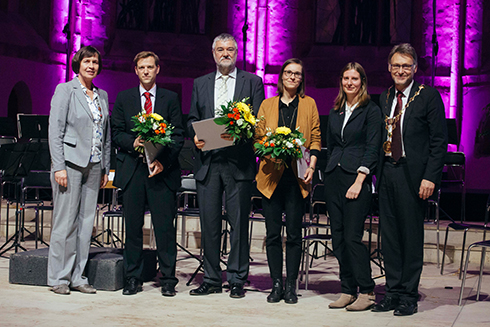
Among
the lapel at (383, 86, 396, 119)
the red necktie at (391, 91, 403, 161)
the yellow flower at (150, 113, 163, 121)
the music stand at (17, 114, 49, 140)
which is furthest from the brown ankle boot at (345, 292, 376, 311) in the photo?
the music stand at (17, 114, 49, 140)

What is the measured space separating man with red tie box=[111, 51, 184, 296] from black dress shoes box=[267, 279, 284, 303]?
2.54 feet

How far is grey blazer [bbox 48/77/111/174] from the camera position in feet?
14.9

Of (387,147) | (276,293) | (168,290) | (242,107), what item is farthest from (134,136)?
(387,147)

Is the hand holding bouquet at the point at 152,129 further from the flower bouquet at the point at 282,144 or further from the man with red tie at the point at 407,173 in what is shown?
the man with red tie at the point at 407,173

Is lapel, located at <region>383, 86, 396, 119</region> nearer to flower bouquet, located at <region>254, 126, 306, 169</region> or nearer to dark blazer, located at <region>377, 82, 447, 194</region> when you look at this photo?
dark blazer, located at <region>377, 82, 447, 194</region>

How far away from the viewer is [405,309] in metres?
4.12

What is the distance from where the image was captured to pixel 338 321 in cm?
392

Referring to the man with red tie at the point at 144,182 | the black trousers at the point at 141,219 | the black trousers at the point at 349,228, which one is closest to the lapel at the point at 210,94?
the man with red tie at the point at 144,182

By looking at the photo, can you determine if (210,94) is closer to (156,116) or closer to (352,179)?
(156,116)

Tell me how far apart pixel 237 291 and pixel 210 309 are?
0.43 meters

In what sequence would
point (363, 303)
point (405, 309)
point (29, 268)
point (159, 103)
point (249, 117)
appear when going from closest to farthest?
point (405, 309) → point (363, 303) → point (249, 117) → point (159, 103) → point (29, 268)

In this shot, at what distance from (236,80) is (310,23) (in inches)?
358

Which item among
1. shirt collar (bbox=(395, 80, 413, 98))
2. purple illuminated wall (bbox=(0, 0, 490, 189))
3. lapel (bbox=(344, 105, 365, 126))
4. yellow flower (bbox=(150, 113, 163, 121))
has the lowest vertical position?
yellow flower (bbox=(150, 113, 163, 121))

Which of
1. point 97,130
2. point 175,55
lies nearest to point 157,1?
point 175,55
